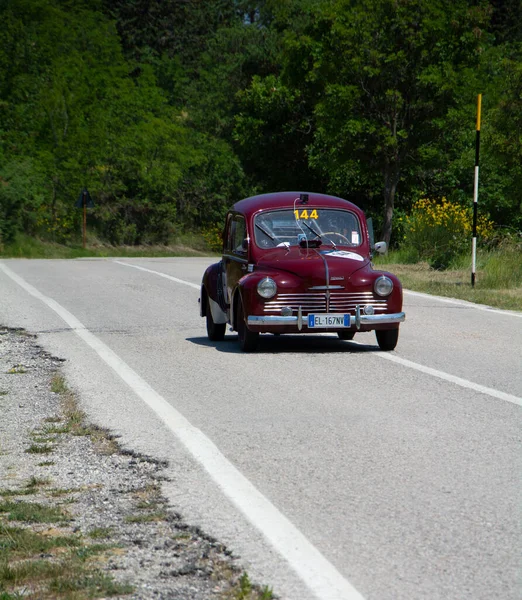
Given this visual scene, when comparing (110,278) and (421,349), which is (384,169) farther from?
(421,349)

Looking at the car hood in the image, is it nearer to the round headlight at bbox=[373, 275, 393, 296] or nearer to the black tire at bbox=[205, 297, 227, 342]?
the round headlight at bbox=[373, 275, 393, 296]

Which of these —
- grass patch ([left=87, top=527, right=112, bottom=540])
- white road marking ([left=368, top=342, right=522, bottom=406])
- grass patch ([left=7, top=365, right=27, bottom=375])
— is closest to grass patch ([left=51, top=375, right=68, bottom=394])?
grass patch ([left=7, top=365, right=27, bottom=375])

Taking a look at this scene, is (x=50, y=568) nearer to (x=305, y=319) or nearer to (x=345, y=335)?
(x=305, y=319)

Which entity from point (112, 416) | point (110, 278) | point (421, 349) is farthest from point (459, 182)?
point (112, 416)

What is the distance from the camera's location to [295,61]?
4481 centimetres

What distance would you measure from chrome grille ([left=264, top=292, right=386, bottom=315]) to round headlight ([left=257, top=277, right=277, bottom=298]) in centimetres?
7

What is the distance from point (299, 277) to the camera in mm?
11406

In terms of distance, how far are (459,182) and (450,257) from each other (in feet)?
67.5

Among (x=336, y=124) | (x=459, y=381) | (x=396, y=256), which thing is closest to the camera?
(x=459, y=381)

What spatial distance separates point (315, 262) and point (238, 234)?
1499 mm

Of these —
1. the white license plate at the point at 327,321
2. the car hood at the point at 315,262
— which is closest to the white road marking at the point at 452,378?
the white license plate at the point at 327,321

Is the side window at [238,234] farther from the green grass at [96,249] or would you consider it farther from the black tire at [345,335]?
the green grass at [96,249]

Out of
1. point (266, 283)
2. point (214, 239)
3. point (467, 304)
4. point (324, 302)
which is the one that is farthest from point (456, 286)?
point (214, 239)

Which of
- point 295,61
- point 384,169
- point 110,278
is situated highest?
point 295,61
